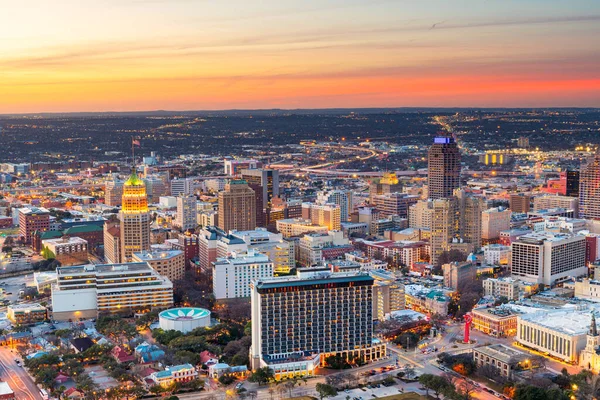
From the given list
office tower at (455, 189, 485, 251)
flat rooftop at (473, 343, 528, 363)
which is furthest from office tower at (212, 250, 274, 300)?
office tower at (455, 189, 485, 251)

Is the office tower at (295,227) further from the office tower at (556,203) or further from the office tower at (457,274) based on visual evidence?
the office tower at (556,203)

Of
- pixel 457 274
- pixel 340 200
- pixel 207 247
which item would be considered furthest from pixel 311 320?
pixel 340 200

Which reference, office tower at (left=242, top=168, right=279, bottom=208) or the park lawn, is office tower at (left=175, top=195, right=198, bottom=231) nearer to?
office tower at (left=242, top=168, right=279, bottom=208)

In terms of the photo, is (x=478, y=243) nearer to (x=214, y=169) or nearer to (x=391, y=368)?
(x=391, y=368)

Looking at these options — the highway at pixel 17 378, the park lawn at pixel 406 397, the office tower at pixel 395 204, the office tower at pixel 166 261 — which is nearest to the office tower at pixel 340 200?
the office tower at pixel 395 204

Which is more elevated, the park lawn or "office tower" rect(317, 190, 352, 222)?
"office tower" rect(317, 190, 352, 222)

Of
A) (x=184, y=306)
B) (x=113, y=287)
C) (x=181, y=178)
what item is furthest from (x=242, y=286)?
(x=181, y=178)
